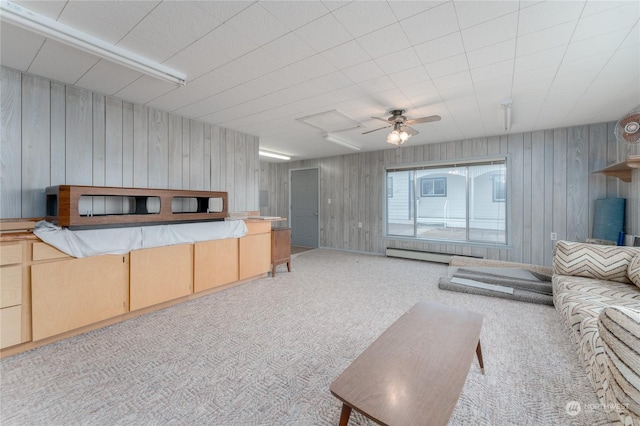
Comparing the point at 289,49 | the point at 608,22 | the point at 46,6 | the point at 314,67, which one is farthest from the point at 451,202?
the point at 46,6

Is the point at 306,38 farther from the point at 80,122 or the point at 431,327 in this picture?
the point at 80,122

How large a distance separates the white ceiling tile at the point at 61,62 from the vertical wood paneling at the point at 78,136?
0.22m

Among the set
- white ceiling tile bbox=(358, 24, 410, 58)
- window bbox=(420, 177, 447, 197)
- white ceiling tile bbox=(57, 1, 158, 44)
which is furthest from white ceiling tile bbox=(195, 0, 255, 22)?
window bbox=(420, 177, 447, 197)

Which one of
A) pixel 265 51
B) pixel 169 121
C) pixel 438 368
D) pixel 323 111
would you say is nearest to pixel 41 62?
pixel 169 121

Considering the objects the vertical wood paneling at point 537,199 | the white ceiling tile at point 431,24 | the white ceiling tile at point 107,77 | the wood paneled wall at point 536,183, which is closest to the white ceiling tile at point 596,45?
the white ceiling tile at point 431,24

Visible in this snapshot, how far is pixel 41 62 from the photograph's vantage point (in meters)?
2.28

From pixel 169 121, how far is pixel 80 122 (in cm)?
98

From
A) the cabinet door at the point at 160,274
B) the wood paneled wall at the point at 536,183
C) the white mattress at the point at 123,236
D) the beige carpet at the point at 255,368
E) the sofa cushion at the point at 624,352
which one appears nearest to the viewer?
the sofa cushion at the point at 624,352

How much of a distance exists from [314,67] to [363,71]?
474 mm

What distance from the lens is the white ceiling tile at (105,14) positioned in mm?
1646

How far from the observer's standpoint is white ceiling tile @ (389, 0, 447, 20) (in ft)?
5.30

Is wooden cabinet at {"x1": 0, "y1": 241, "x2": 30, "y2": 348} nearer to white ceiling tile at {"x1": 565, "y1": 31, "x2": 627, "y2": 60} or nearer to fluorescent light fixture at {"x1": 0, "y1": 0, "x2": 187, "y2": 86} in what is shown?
fluorescent light fixture at {"x1": 0, "y1": 0, "x2": 187, "y2": 86}

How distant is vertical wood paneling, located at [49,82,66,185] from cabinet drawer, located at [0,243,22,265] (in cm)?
98

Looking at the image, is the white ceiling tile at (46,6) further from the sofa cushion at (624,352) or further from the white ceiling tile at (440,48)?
the sofa cushion at (624,352)
